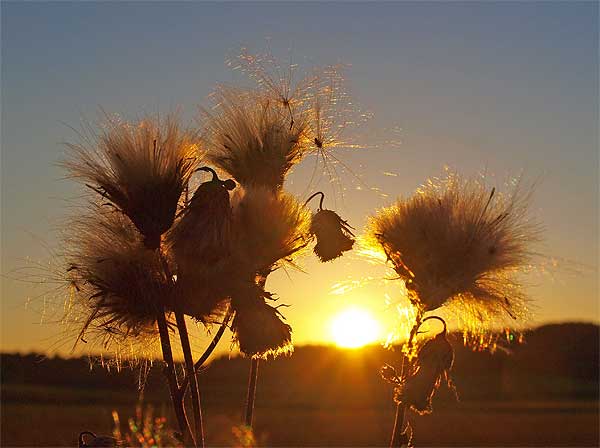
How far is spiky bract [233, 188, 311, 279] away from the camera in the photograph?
4168 millimetres

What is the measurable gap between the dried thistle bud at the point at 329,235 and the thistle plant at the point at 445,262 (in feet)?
0.44

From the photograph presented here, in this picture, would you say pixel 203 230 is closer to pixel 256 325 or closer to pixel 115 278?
pixel 256 325

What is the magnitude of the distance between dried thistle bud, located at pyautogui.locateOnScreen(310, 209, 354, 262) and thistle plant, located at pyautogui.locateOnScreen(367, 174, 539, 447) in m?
0.13

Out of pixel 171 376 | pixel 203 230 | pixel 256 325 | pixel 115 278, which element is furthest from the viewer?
pixel 115 278

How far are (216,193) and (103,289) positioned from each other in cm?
84

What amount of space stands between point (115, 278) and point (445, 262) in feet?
5.13

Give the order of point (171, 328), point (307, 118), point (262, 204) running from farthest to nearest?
point (307, 118) → point (171, 328) → point (262, 204)

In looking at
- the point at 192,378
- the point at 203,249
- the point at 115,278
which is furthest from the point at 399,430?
the point at 115,278

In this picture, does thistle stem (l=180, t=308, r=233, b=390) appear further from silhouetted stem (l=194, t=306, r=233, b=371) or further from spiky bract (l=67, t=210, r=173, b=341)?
spiky bract (l=67, t=210, r=173, b=341)

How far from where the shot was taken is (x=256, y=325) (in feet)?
13.6

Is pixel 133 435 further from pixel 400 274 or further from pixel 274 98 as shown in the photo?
pixel 274 98

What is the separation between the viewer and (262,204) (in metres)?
4.20

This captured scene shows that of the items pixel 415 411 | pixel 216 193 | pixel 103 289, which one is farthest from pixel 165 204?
pixel 415 411

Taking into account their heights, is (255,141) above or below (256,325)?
above
